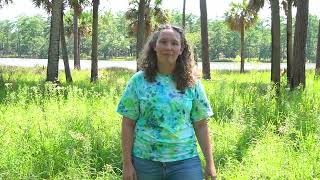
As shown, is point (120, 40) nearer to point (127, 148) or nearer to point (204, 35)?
point (204, 35)

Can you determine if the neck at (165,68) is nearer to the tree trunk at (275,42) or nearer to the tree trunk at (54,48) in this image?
the tree trunk at (275,42)

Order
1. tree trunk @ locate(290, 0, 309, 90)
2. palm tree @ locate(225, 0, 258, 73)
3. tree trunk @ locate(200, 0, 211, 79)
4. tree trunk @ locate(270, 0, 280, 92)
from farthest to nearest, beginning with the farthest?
palm tree @ locate(225, 0, 258, 73) < tree trunk @ locate(200, 0, 211, 79) < tree trunk @ locate(270, 0, 280, 92) < tree trunk @ locate(290, 0, 309, 90)

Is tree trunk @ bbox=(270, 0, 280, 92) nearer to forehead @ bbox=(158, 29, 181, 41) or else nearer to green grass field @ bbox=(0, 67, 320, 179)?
green grass field @ bbox=(0, 67, 320, 179)

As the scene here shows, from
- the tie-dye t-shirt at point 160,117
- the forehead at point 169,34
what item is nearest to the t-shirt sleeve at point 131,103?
the tie-dye t-shirt at point 160,117

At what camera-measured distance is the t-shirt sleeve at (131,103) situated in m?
3.22

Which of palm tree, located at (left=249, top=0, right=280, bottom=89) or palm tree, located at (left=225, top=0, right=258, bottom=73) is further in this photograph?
palm tree, located at (left=225, top=0, right=258, bottom=73)

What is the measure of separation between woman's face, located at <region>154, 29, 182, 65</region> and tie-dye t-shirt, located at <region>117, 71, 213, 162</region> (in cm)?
12

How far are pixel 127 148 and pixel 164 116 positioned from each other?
351 mm

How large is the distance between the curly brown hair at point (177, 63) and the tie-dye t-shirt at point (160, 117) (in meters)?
0.04

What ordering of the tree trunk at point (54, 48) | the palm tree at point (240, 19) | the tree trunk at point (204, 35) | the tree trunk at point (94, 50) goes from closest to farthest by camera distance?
the tree trunk at point (54, 48) < the tree trunk at point (94, 50) < the tree trunk at point (204, 35) < the palm tree at point (240, 19)

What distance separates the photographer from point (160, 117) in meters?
3.13

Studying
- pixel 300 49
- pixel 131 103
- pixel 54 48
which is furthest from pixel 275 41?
pixel 131 103

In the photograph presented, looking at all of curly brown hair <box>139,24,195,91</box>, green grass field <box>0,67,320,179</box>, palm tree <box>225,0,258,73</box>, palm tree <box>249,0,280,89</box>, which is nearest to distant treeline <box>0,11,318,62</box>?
palm tree <box>225,0,258,73</box>

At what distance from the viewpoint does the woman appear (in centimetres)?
313
